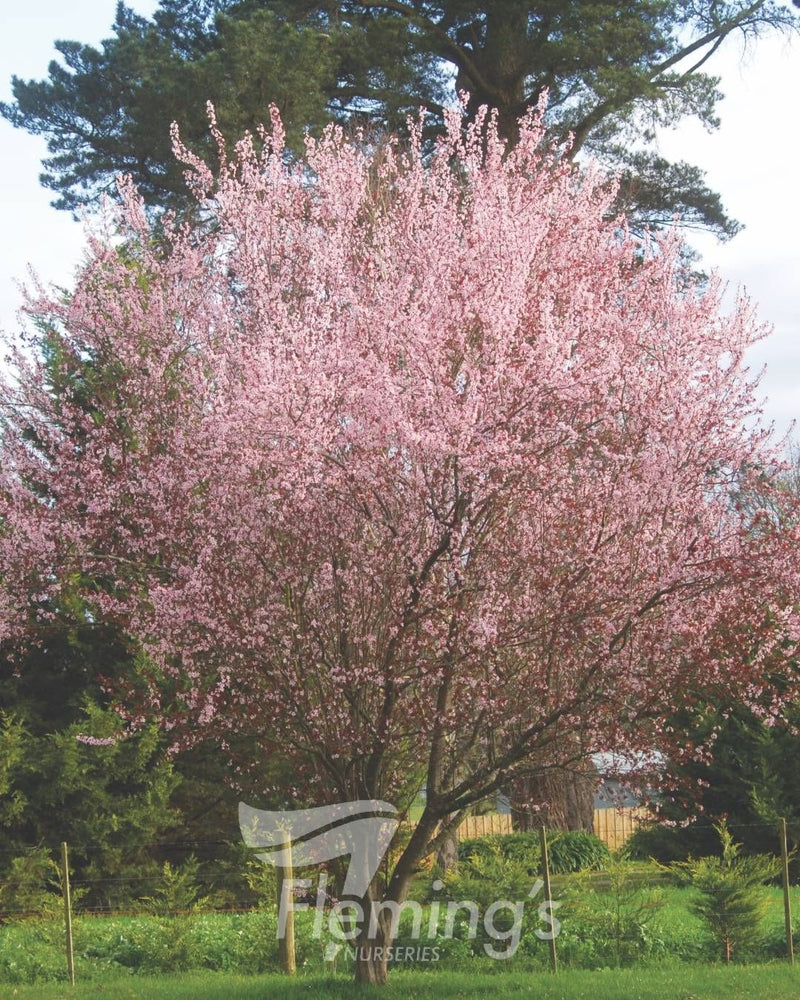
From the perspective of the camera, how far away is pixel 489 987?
711cm

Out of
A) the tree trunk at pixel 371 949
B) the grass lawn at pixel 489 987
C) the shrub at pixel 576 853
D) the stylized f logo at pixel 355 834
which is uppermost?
the stylized f logo at pixel 355 834

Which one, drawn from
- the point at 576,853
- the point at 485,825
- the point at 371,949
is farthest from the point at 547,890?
the point at 485,825

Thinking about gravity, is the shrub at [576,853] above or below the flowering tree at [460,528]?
below

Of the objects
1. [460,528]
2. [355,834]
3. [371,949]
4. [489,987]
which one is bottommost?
[489,987]

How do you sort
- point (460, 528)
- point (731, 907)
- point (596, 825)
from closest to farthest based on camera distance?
1. point (460, 528)
2. point (731, 907)
3. point (596, 825)

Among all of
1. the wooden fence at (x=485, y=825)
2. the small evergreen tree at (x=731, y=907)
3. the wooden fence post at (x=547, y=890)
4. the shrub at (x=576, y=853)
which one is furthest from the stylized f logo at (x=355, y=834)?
the wooden fence at (x=485, y=825)

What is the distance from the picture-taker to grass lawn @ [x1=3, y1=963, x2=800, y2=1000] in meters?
6.77

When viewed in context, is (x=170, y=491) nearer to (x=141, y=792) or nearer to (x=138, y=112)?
(x=141, y=792)

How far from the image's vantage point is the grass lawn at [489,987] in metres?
6.77

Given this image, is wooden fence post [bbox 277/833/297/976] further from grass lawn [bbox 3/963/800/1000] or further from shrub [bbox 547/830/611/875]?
shrub [bbox 547/830/611/875]

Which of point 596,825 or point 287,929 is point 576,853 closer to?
point 596,825

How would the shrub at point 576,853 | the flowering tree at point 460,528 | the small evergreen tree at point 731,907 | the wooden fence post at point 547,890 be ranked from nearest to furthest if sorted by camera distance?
the flowering tree at point 460,528 → the wooden fence post at point 547,890 → the small evergreen tree at point 731,907 → the shrub at point 576,853

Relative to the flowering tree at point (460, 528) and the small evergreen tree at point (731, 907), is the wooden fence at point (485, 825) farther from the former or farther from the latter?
the flowering tree at point (460, 528)

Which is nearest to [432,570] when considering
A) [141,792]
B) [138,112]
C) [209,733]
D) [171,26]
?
[209,733]
